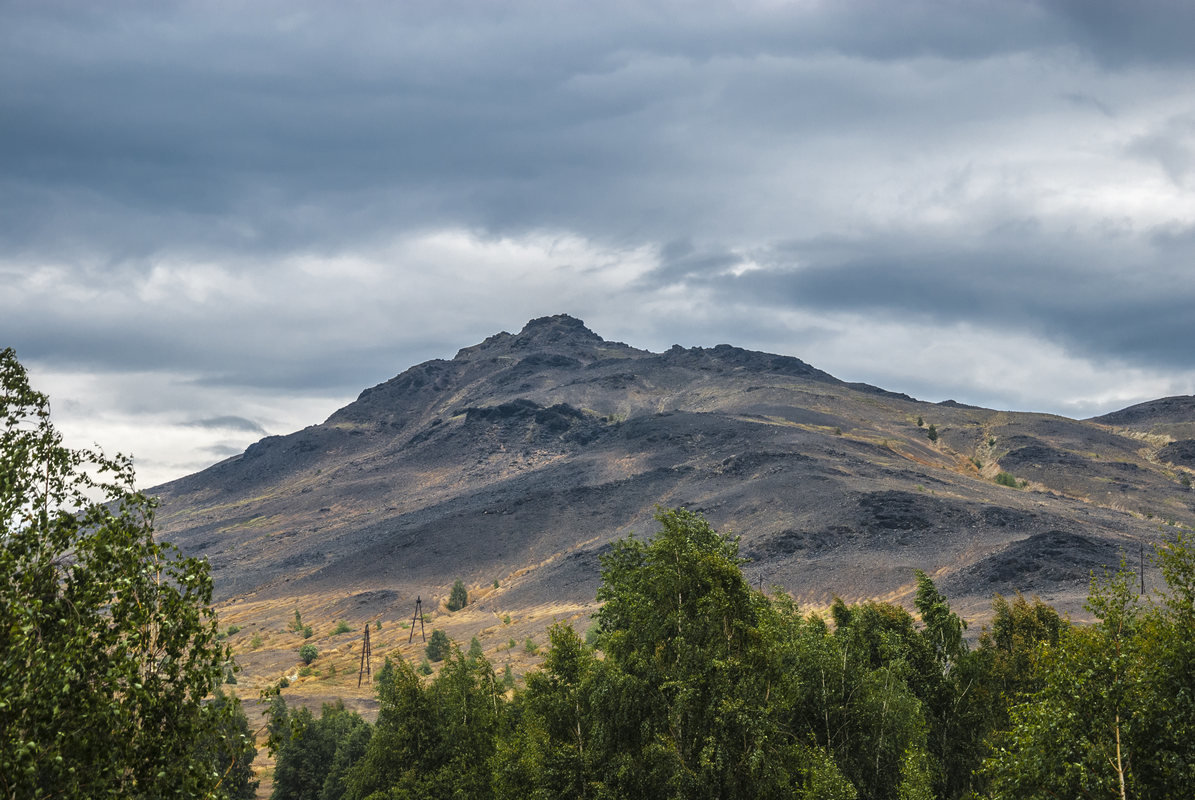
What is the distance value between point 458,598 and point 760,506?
44.6 meters

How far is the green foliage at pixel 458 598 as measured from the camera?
10795 cm

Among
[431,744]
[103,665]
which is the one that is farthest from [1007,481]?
[103,665]

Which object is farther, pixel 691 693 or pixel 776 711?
pixel 776 711

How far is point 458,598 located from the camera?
108750 millimetres

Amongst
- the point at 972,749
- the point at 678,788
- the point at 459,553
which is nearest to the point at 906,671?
the point at 972,749

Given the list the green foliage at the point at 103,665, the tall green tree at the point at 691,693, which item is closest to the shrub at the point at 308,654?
the tall green tree at the point at 691,693

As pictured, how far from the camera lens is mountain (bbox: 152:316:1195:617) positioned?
9219 cm

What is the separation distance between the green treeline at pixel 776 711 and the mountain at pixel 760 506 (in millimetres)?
58675

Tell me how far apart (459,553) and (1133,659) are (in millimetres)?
121313

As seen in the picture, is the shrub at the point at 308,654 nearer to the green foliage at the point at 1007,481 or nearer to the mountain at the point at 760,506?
the mountain at the point at 760,506

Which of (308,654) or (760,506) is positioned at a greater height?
(760,506)

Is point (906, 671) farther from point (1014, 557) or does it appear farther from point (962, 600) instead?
point (1014, 557)

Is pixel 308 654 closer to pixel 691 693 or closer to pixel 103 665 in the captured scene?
pixel 691 693

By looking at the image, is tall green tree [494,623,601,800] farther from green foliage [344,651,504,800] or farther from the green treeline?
green foliage [344,651,504,800]
